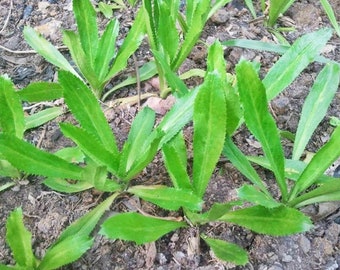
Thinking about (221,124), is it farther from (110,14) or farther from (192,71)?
(110,14)

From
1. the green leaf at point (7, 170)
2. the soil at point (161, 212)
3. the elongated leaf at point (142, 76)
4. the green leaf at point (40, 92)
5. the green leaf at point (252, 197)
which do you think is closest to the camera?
the green leaf at point (252, 197)

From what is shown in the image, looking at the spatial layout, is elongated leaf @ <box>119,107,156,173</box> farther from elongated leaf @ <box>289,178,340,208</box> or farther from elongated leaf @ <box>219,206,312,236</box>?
elongated leaf @ <box>289,178,340,208</box>

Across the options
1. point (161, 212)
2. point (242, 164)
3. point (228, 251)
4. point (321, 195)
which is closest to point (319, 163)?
point (321, 195)

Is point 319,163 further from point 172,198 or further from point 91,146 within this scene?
point 91,146

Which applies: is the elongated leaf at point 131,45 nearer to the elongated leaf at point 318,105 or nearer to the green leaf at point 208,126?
the green leaf at point 208,126

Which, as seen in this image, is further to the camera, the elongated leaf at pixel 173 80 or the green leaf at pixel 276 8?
the green leaf at pixel 276 8

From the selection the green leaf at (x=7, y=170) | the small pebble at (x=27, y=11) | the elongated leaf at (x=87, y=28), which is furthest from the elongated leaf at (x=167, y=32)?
the small pebble at (x=27, y=11)
